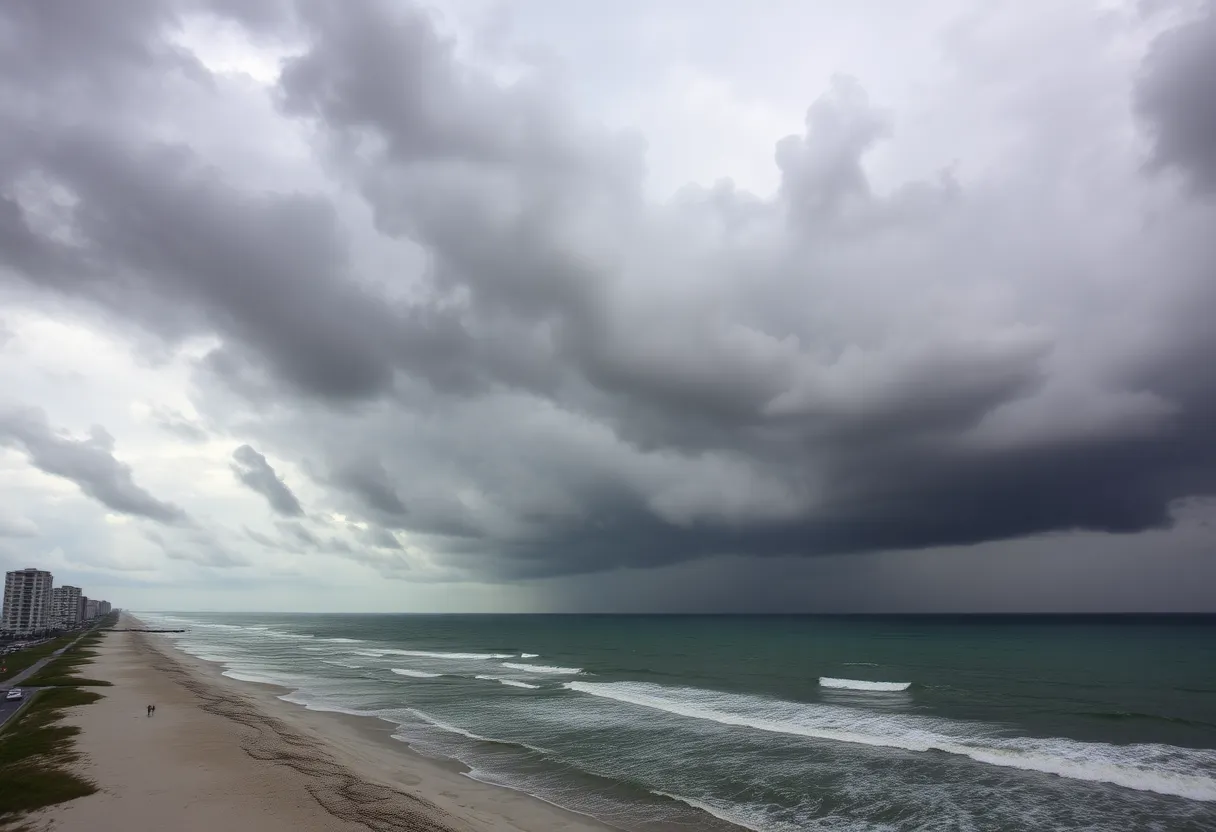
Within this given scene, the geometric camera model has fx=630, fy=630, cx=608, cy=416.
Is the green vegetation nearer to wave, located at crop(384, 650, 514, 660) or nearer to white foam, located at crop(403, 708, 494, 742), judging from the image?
white foam, located at crop(403, 708, 494, 742)

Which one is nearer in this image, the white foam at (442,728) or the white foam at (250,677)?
the white foam at (442,728)

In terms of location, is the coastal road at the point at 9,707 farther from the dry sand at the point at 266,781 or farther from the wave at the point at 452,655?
the wave at the point at 452,655

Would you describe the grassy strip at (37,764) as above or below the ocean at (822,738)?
above

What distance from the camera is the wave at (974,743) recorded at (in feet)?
87.1

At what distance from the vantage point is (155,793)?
21828 mm

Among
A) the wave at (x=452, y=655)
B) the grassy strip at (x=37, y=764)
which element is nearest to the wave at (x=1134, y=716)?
the grassy strip at (x=37, y=764)

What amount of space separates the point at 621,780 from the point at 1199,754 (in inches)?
1099

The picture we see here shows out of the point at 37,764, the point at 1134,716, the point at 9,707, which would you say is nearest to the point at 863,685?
the point at 1134,716

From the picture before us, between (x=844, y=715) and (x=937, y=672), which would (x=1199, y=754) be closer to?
(x=844, y=715)

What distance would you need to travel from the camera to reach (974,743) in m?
32.1

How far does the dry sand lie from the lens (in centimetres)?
1955

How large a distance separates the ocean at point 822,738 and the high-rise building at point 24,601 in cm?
14750

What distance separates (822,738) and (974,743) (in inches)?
290

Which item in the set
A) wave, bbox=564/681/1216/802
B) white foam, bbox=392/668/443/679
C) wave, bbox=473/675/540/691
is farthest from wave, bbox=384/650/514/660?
wave, bbox=564/681/1216/802
